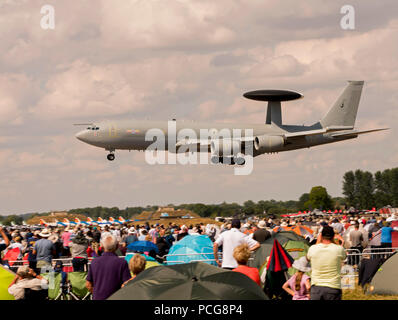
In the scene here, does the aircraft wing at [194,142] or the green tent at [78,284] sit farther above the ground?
the aircraft wing at [194,142]

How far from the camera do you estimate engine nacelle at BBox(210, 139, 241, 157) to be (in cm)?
5519

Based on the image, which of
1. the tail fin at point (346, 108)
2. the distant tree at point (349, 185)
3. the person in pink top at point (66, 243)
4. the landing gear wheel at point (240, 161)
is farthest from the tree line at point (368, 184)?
the person in pink top at point (66, 243)

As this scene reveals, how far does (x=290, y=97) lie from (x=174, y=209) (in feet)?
118

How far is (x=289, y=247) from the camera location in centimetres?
1708

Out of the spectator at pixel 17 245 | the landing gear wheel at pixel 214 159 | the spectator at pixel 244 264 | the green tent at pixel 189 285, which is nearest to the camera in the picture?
the green tent at pixel 189 285

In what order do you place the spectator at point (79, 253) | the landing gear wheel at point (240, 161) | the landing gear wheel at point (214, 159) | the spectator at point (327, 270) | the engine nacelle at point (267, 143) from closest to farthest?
the spectator at point (327, 270) → the spectator at point (79, 253) → the landing gear wheel at point (214, 159) → the landing gear wheel at point (240, 161) → the engine nacelle at point (267, 143)

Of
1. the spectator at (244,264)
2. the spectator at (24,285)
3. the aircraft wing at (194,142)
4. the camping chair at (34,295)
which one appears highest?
the aircraft wing at (194,142)

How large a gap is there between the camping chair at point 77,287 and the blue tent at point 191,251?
270cm

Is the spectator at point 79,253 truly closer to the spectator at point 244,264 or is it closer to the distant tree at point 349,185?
the spectator at point 244,264

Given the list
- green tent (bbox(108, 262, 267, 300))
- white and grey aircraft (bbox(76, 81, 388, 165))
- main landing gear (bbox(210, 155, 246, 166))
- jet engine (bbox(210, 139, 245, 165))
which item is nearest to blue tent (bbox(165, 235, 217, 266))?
green tent (bbox(108, 262, 267, 300))

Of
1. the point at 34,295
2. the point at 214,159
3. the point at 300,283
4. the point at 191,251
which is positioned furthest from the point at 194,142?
the point at 34,295

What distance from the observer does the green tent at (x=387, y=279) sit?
1641 cm
